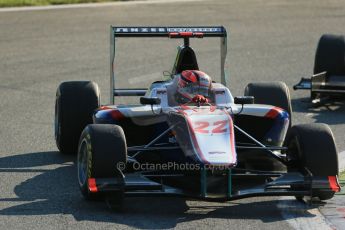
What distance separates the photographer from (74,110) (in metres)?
11.6

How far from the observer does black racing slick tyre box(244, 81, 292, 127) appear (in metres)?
11.6

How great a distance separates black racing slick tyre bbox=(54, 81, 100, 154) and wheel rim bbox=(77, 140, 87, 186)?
5.60 feet

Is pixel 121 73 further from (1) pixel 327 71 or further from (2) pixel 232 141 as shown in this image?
(2) pixel 232 141

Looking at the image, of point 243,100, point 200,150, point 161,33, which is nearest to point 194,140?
point 200,150

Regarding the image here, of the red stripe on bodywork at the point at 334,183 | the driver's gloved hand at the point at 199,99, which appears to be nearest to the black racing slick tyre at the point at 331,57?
the driver's gloved hand at the point at 199,99

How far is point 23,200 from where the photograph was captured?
966 cm

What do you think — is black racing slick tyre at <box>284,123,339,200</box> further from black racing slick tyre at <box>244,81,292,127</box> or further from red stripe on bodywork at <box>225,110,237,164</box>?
black racing slick tyre at <box>244,81,292,127</box>

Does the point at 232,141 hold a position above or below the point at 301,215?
above

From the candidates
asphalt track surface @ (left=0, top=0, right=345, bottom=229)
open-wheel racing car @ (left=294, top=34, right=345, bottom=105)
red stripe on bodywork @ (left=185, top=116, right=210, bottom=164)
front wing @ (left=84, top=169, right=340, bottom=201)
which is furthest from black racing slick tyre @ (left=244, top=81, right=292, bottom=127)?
open-wheel racing car @ (left=294, top=34, right=345, bottom=105)

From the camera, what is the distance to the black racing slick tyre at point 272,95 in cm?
1158

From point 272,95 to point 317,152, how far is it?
230 centimetres

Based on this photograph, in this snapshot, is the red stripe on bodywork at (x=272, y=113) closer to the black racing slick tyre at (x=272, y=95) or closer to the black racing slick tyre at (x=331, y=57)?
the black racing slick tyre at (x=272, y=95)

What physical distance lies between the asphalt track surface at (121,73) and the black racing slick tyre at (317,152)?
1.17 ft

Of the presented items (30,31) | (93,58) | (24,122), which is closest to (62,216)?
(24,122)
